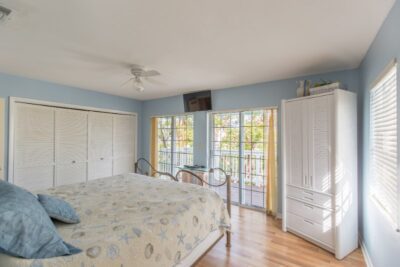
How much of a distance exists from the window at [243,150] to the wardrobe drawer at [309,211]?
0.96 metres

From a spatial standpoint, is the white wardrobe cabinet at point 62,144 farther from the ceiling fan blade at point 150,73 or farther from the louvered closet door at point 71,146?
the ceiling fan blade at point 150,73

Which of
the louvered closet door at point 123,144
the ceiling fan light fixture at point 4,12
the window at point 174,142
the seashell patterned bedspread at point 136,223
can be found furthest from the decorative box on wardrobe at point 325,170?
the louvered closet door at point 123,144

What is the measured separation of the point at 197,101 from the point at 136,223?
11.0 ft

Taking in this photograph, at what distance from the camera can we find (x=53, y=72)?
130 inches

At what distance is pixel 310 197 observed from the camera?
9.37 ft

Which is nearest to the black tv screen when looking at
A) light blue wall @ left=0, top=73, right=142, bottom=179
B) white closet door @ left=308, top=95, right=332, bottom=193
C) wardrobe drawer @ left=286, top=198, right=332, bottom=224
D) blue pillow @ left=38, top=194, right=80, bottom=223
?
light blue wall @ left=0, top=73, right=142, bottom=179

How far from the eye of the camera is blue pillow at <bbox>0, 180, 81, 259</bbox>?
1053mm

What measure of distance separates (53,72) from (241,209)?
4017mm

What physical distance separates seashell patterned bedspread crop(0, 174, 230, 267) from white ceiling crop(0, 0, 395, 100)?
5.45 ft

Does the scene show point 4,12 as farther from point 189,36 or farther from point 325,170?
point 325,170

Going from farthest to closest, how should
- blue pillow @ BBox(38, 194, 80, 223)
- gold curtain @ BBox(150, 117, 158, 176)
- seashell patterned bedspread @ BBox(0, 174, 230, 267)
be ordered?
gold curtain @ BBox(150, 117, 158, 176) < blue pillow @ BBox(38, 194, 80, 223) < seashell patterned bedspread @ BBox(0, 174, 230, 267)

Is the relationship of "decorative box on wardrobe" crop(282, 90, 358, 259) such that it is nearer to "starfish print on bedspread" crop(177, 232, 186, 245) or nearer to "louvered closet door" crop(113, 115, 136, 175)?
"starfish print on bedspread" crop(177, 232, 186, 245)

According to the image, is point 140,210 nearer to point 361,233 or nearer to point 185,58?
point 185,58

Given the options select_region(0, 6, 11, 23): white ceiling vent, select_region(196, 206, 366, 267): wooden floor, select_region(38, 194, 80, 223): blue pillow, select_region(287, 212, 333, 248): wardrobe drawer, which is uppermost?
select_region(0, 6, 11, 23): white ceiling vent
